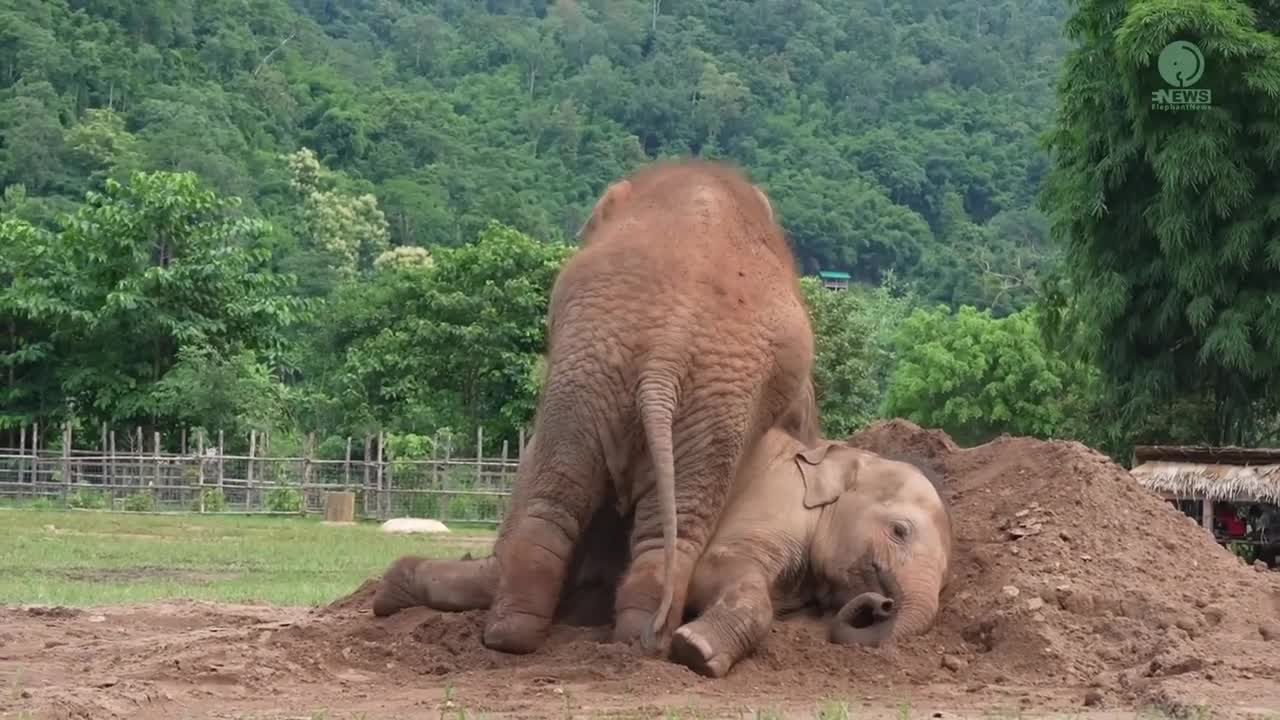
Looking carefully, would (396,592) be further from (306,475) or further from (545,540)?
(306,475)

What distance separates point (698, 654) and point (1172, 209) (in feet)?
64.9

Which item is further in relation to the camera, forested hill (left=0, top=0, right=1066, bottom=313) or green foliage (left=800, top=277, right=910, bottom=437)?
forested hill (left=0, top=0, right=1066, bottom=313)

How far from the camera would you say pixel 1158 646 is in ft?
30.8

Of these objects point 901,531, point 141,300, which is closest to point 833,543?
point 901,531

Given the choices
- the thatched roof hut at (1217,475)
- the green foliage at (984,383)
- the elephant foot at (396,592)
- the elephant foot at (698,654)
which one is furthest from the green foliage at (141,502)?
the elephant foot at (698,654)

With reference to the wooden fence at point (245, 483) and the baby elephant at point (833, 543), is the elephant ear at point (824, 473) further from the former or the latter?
the wooden fence at point (245, 483)

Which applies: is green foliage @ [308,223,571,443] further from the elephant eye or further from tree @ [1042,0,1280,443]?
the elephant eye

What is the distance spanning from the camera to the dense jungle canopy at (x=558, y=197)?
2809 cm

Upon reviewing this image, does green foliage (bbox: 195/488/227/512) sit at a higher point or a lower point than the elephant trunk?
lower

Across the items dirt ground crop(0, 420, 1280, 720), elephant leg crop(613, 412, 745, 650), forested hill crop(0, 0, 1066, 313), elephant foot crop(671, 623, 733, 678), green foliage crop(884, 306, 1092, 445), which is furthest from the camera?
forested hill crop(0, 0, 1066, 313)

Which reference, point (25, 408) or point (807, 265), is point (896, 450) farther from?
point (807, 265)

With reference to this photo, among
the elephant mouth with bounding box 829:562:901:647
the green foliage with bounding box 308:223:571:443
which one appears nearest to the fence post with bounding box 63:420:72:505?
the green foliage with bounding box 308:223:571:443

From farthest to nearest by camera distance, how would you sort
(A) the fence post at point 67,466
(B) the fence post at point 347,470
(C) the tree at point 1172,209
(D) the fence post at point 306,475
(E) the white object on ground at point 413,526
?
(B) the fence post at point 347,470
(D) the fence post at point 306,475
(A) the fence post at point 67,466
(E) the white object on ground at point 413,526
(C) the tree at point 1172,209

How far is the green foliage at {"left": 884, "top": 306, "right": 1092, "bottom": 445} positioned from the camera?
4841 centimetres
